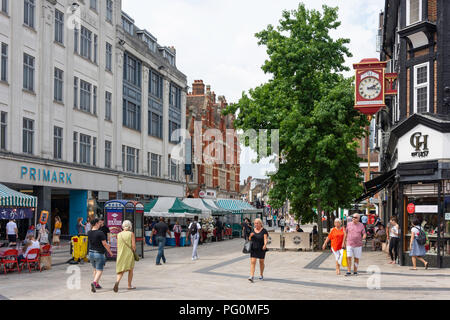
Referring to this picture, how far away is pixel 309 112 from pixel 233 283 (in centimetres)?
1622

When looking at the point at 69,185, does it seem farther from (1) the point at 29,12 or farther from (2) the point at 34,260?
(2) the point at 34,260

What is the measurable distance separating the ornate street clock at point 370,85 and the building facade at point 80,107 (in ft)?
56.7

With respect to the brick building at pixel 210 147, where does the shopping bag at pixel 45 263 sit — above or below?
below

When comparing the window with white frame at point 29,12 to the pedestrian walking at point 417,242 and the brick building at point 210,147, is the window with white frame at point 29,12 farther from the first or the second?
the brick building at point 210,147

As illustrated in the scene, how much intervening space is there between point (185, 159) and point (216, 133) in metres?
18.4

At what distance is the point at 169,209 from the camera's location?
34656mm

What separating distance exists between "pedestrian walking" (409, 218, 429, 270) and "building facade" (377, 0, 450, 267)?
82cm

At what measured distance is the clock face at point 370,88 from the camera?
23016mm

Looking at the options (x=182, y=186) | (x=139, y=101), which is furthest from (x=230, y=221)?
(x=139, y=101)

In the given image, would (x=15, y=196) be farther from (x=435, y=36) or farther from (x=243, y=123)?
(x=435, y=36)

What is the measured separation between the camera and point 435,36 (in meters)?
21.0

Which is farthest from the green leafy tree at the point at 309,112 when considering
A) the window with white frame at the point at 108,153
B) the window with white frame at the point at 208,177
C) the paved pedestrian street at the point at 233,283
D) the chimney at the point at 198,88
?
the chimney at the point at 198,88

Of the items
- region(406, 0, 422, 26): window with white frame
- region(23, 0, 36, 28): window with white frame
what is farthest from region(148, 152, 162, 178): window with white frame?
region(406, 0, 422, 26): window with white frame

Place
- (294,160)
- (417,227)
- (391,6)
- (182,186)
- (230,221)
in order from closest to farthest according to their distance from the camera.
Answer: (417,227), (391,6), (294,160), (230,221), (182,186)
